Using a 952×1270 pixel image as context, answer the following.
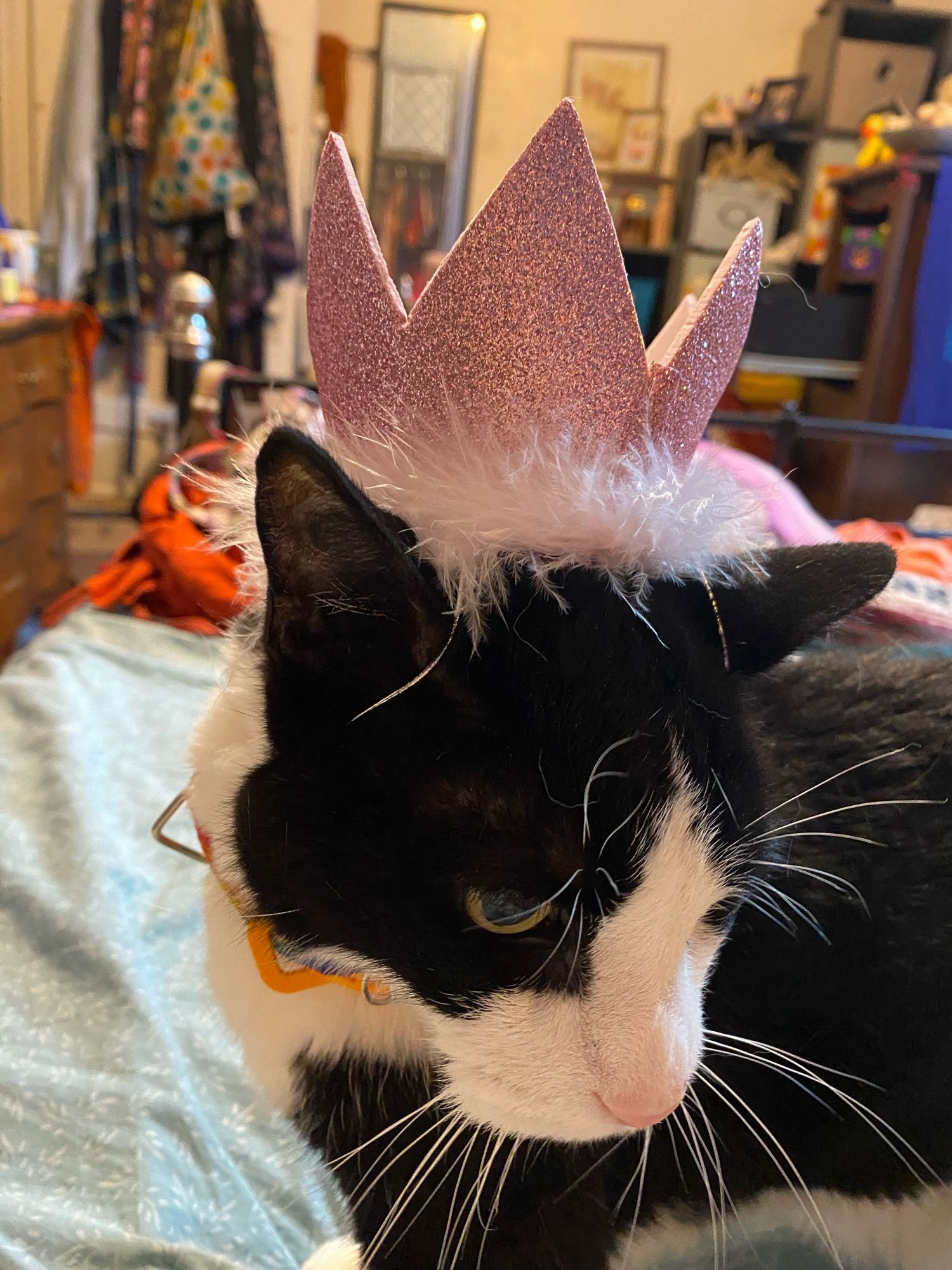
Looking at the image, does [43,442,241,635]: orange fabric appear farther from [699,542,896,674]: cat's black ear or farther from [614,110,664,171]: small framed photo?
[614,110,664,171]: small framed photo

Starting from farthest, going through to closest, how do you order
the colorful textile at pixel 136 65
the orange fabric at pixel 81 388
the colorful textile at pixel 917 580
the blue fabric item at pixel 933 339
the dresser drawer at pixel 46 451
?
the blue fabric item at pixel 933 339, the orange fabric at pixel 81 388, the colorful textile at pixel 136 65, the dresser drawer at pixel 46 451, the colorful textile at pixel 917 580

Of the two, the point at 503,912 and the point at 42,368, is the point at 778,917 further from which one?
the point at 42,368

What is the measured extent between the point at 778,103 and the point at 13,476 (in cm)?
267

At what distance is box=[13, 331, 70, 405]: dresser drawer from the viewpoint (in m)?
2.12

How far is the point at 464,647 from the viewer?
43 centimetres

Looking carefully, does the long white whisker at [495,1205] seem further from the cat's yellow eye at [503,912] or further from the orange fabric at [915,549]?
the orange fabric at [915,549]

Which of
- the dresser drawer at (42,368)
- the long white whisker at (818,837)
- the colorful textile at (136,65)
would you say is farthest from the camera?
Result: the colorful textile at (136,65)

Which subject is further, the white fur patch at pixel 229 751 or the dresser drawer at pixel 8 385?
the dresser drawer at pixel 8 385

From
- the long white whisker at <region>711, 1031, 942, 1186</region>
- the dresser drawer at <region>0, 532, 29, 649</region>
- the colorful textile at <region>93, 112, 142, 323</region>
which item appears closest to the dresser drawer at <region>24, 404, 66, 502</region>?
the dresser drawer at <region>0, 532, 29, 649</region>

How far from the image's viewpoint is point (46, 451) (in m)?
2.36

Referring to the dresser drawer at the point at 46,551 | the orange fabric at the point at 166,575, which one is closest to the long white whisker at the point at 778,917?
the orange fabric at the point at 166,575

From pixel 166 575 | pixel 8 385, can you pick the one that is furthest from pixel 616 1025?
pixel 8 385

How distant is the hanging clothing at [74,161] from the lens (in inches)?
94.5

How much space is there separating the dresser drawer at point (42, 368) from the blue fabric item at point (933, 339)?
236cm
